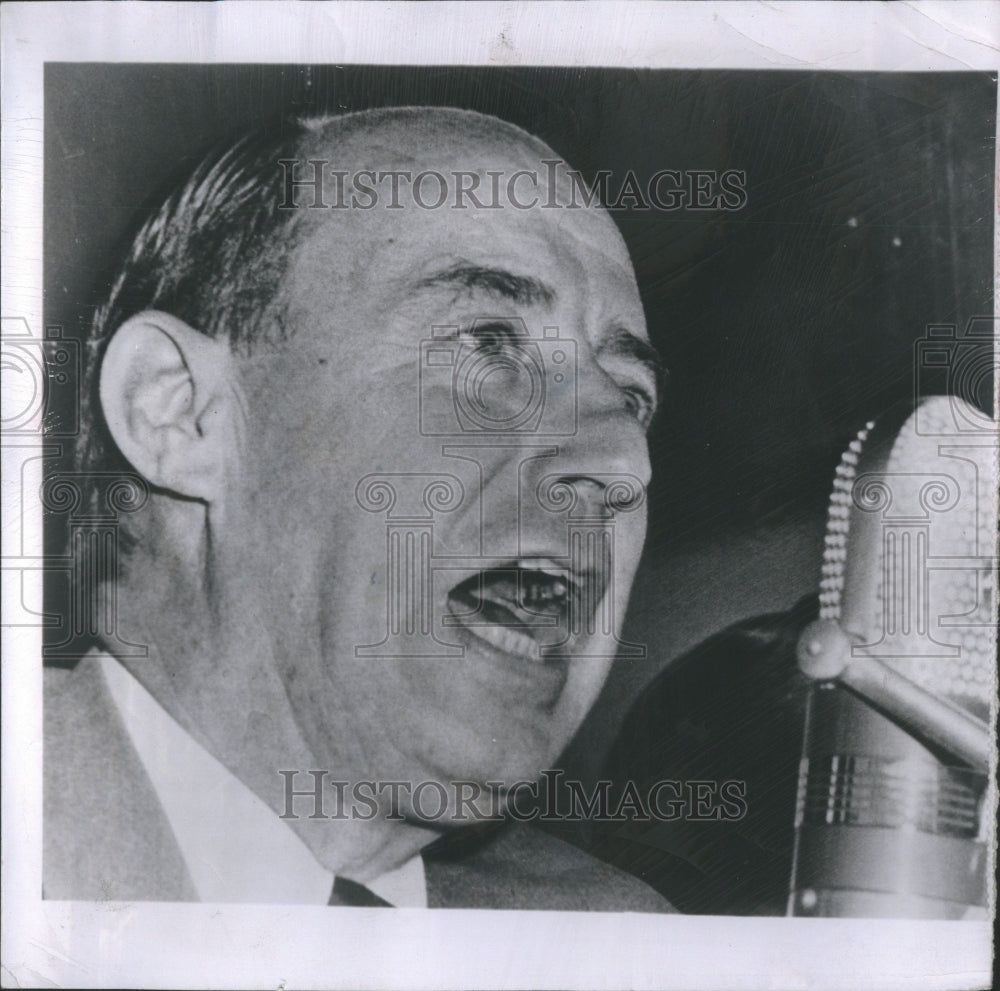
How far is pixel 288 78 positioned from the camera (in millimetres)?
1433

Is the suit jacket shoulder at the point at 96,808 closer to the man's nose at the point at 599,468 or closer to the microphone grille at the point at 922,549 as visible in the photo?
the man's nose at the point at 599,468

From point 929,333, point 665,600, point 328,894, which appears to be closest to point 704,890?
point 665,600

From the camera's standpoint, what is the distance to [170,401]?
1.40 m

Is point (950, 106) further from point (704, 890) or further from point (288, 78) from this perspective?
point (704, 890)

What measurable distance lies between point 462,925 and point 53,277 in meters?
1.21

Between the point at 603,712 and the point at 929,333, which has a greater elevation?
the point at 929,333

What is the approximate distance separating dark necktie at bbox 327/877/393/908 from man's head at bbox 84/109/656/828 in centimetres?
18

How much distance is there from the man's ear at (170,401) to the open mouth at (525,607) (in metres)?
0.42

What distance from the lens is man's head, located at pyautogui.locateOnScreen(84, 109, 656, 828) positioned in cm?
139
